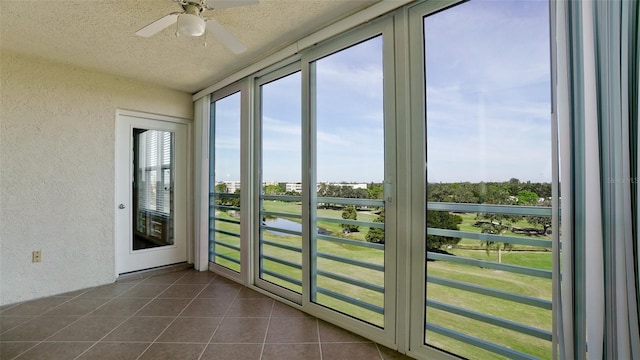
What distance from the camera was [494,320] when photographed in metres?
1.69

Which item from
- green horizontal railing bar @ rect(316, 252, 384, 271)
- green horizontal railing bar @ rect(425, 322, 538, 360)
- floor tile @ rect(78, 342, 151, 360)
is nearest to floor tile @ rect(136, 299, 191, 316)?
floor tile @ rect(78, 342, 151, 360)

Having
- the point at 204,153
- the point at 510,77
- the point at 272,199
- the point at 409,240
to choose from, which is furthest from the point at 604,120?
the point at 204,153

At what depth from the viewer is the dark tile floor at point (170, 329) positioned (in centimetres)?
199

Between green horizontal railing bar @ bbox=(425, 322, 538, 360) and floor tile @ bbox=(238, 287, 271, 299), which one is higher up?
green horizontal railing bar @ bbox=(425, 322, 538, 360)

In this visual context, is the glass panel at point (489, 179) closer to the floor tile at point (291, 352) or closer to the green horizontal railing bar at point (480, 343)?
the green horizontal railing bar at point (480, 343)

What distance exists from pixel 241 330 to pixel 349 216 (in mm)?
1283

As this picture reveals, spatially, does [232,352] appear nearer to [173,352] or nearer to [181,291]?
[173,352]

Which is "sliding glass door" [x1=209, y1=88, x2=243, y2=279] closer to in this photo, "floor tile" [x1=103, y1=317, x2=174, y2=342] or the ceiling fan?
"floor tile" [x1=103, y1=317, x2=174, y2=342]

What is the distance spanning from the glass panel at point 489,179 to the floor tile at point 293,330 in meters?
0.91

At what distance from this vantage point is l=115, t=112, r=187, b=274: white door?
357 cm

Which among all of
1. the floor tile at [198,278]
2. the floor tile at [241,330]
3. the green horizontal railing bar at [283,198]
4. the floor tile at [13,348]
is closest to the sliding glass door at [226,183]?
the floor tile at [198,278]

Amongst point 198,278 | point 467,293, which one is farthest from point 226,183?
point 467,293

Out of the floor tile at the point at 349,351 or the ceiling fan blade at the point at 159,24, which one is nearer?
the ceiling fan blade at the point at 159,24

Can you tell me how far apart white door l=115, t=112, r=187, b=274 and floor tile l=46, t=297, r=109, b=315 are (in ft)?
2.14
